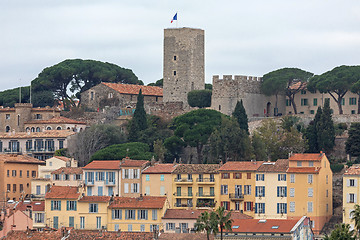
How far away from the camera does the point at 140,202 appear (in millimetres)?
90562

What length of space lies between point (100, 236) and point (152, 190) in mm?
16661

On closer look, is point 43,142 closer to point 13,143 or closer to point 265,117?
point 13,143

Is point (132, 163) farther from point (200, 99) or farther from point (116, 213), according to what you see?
point (200, 99)

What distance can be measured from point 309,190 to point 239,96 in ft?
95.7

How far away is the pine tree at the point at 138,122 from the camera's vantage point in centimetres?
11412

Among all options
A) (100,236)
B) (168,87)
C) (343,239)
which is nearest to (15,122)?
(168,87)

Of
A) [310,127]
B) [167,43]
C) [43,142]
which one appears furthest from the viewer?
[167,43]

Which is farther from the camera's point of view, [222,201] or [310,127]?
[310,127]

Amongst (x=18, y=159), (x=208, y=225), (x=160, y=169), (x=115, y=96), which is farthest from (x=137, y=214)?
(x=115, y=96)

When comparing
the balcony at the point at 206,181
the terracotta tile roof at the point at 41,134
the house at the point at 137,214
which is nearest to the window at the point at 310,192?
the balcony at the point at 206,181

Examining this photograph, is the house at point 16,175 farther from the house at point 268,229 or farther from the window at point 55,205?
the house at point 268,229

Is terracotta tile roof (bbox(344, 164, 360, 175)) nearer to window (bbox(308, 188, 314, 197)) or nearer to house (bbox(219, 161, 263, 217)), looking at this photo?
window (bbox(308, 188, 314, 197))

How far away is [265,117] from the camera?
4751 inches

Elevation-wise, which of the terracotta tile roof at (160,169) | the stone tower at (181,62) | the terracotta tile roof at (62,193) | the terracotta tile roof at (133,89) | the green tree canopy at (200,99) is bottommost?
the terracotta tile roof at (62,193)
